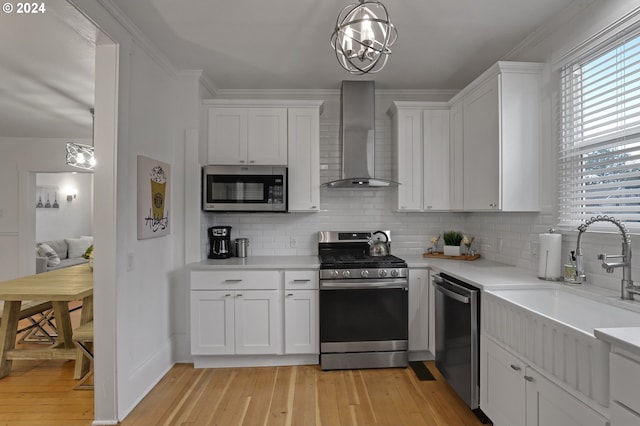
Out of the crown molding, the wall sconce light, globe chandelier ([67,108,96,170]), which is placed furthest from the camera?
the wall sconce light

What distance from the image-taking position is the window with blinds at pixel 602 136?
1.88m

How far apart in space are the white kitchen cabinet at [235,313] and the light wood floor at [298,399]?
234 mm

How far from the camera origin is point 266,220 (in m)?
3.72

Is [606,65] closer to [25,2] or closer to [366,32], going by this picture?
[366,32]

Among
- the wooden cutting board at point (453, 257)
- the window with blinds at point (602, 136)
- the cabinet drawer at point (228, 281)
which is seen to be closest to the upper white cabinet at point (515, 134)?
the window with blinds at point (602, 136)

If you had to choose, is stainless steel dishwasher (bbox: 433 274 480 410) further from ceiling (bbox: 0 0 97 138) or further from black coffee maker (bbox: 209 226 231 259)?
ceiling (bbox: 0 0 97 138)

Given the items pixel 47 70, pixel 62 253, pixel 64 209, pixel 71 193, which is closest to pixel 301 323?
pixel 47 70

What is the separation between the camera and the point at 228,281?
3041mm

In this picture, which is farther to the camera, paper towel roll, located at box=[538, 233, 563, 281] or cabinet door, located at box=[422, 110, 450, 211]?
cabinet door, located at box=[422, 110, 450, 211]

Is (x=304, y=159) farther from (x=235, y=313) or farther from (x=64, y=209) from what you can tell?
(x=64, y=209)

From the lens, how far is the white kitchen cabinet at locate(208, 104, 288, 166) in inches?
133

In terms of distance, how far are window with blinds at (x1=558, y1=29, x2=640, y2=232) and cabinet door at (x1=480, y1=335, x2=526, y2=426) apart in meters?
1.00

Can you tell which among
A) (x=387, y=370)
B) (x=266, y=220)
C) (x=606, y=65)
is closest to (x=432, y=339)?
(x=387, y=370)

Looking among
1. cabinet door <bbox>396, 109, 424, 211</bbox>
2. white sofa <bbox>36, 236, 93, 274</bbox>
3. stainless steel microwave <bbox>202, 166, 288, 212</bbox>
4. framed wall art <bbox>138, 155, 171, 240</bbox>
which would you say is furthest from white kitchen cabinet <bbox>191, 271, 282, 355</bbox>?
white sofa <bbox>36, 236, 93, 274</bbox>
